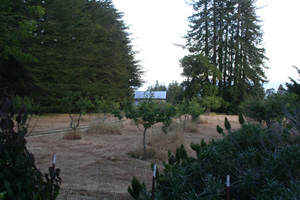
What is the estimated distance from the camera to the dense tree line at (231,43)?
33188 mm

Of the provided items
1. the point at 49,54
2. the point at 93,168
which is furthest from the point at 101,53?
the point at 93,168

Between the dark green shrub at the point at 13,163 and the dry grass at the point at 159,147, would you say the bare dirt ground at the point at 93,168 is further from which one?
the dark green shrub at the point at 13,163

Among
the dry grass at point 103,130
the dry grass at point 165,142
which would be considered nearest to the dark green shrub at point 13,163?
the dry grass at point 165,142

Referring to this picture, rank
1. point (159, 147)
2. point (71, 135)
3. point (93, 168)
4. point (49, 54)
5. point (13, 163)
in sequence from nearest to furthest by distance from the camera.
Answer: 1. point (13, 163)
2. point (93, 168)
3. point (159, 147)
4. point (71, 135)
5. point (49, 54)

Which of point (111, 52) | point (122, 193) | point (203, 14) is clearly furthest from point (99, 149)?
point (203, 14)

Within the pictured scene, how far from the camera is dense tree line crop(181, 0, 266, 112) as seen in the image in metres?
33.2

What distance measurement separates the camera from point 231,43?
3416cm

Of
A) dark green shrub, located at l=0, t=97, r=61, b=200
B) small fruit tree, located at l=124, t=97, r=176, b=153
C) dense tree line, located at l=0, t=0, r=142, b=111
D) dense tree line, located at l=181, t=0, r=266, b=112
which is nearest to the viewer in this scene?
dark green shrub, located at l=0, t=97, r=61, b=200

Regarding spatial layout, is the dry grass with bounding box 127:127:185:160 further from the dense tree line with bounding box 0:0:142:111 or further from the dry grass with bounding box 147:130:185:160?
the dense tree line with bounding box 0:0:142:111

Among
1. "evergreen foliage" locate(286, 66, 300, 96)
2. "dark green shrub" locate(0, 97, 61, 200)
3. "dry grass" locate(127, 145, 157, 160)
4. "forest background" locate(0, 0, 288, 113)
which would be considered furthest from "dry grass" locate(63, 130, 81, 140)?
"evergreen foliage" locate(286, 66, 300, 96)

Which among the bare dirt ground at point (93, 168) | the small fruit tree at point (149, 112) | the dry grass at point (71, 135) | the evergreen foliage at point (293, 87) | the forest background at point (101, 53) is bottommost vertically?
the bare dirt ground at point (93, 168)

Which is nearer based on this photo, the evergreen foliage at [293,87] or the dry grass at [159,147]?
the dry grass at [159,147]

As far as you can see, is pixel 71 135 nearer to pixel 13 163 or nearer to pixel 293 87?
pixel 13 163

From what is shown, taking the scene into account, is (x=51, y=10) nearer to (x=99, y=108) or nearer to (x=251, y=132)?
Answer: (x=99, y=108)
